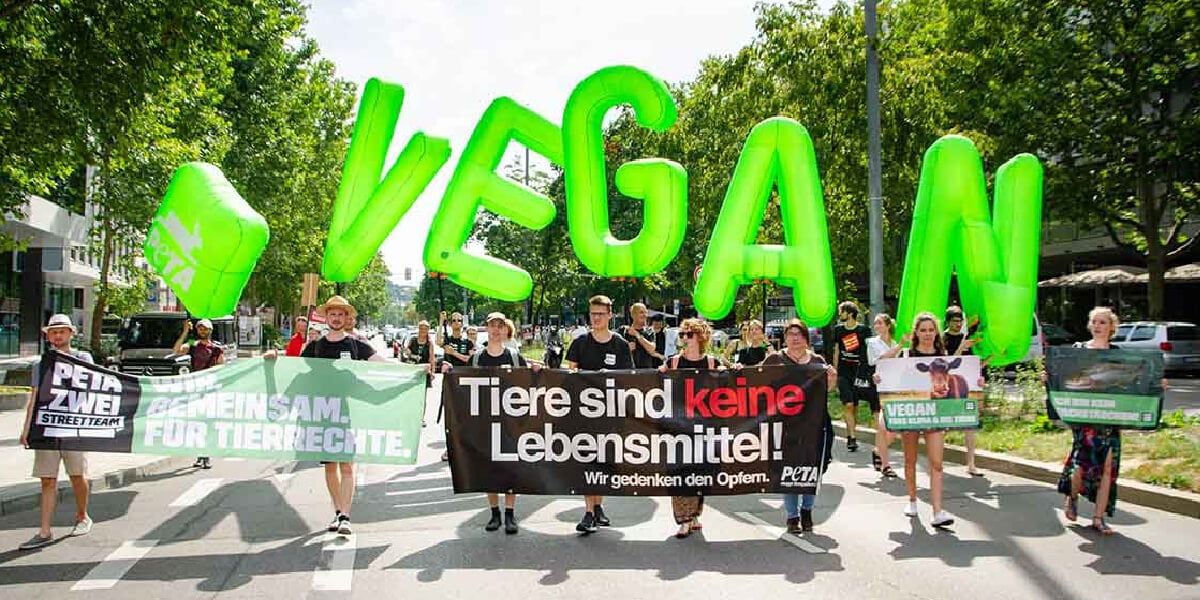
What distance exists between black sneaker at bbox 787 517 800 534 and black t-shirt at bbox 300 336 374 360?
392 centimetres

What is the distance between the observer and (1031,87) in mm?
23219

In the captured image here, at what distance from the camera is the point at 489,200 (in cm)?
940

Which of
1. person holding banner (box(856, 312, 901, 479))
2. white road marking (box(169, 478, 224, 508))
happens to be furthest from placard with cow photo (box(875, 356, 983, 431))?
white road marking (box(169, 478, 224, 508))

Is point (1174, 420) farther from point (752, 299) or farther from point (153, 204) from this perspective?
point (153, 204)

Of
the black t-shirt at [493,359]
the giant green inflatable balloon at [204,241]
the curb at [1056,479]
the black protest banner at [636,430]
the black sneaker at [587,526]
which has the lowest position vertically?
the black sneaker at [587,526]

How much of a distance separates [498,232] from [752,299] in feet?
52.5

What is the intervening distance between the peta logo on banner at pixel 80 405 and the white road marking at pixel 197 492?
1.84m

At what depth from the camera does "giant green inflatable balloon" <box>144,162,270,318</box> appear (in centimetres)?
820

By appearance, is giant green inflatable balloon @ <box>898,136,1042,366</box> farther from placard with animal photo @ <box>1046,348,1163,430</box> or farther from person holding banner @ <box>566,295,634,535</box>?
person holding banner @ <box>566,295,634,535</box>

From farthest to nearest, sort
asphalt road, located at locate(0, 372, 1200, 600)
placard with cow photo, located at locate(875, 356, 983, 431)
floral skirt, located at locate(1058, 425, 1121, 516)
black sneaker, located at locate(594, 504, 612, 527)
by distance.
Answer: placard with cow photo, located at locate(875, 356, 983, 431) < black sneaker, located at locate(594, 504, 612, 527) < floral skirt, located at locate(1058, 425, 1121, 516) < asphalt road, located at locate(0, 372, 1200, 600)

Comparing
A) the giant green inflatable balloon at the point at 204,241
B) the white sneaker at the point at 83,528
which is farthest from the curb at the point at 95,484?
the giant green inflatable balloon at the point at 204,241

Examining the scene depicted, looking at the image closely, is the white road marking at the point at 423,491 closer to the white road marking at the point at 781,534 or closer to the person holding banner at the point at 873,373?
the white road marking at the point at 781,534

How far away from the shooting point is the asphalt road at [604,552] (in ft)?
18.6

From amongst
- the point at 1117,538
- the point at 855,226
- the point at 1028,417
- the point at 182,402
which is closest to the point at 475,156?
the point at 182,402
